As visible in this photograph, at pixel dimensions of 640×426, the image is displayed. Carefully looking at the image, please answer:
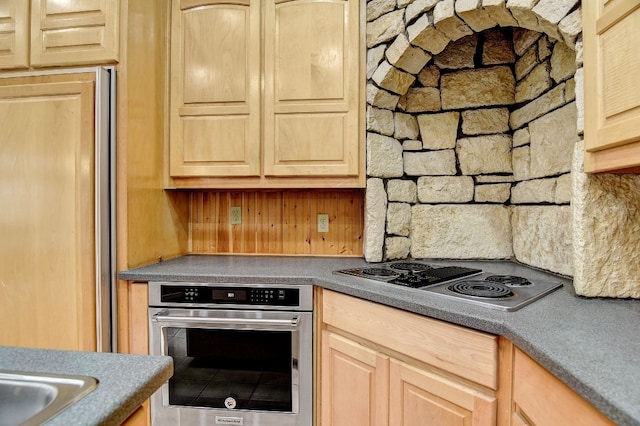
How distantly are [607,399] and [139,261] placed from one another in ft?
5.95

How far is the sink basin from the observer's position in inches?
22.4

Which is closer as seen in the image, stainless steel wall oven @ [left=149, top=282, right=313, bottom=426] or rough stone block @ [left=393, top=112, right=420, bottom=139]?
stainless steel wall oven @ [left=149, top=282, right=313, bottom=426]

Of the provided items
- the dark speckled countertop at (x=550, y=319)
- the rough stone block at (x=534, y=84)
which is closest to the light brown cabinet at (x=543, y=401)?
the dark speckled countertop at (x=550, y=319)

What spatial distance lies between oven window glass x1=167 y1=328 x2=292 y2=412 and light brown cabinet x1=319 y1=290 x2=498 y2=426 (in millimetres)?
198

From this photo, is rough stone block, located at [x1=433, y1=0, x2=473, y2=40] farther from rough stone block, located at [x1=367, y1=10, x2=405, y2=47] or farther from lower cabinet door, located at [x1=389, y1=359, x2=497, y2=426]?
lower cabinet door, located at [x1=389, y1=359, x2=497, y2=426]

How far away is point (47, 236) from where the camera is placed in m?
1.56

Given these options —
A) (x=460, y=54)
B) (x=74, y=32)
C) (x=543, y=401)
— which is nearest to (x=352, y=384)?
(x=543, y=401)

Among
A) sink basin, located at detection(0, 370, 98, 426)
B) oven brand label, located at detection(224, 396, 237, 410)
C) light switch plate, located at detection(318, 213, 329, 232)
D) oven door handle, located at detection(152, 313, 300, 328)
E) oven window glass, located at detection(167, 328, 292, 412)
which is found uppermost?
light switch plate, located at detection(318, 213, 329, 232)

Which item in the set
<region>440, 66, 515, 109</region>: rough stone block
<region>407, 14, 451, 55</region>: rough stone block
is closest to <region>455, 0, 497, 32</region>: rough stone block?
<region>407, 14, 451, 55</region>: rough stone block

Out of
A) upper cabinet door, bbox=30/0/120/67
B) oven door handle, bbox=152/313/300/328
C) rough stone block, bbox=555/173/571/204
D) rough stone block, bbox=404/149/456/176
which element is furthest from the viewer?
rough stone block, bbox=404/149/456/176

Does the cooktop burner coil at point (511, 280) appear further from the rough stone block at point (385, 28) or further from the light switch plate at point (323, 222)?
the rough stone block at point (385, 28)

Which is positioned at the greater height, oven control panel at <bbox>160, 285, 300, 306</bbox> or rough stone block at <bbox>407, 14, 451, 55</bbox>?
rough stone block at <bbox>407, 14, 451, 55</bbox>

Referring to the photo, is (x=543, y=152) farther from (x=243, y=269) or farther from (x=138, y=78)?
(x=138, y=78)

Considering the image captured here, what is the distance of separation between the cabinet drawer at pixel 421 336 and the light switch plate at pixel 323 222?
708mm
